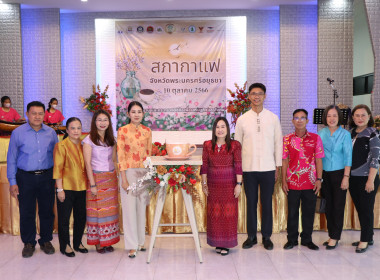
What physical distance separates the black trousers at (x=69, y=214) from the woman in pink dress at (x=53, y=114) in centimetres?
432

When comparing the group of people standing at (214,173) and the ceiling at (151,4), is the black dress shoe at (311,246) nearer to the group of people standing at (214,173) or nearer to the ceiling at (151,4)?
the group of people standing at (214,173)

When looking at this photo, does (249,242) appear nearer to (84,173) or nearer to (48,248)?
(84,173)

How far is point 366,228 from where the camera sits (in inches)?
131

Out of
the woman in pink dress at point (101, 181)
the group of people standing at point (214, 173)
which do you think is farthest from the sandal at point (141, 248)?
the woman in pink dress at point (101, 181)

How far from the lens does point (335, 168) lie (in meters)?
3.29

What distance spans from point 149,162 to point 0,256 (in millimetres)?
1593

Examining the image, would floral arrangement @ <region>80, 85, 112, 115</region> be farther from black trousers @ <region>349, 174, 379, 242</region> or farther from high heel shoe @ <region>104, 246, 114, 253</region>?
black trousers @ <region>349, 174, 379, 242</region>

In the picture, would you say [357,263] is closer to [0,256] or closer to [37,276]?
[37,276]

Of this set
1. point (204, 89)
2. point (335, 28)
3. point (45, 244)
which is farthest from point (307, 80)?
point (45, 244)

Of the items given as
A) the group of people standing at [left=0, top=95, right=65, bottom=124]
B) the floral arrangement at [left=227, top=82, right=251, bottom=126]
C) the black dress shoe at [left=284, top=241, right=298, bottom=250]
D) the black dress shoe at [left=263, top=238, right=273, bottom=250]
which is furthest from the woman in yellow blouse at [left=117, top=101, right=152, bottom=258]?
the group of people standing at [left=0, top=95, right=65, bottom=124]

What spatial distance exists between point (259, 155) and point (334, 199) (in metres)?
0.77

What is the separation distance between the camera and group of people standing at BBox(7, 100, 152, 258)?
3.14 metres

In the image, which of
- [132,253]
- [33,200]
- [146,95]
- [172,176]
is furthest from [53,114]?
[172,176]

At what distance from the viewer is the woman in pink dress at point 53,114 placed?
719 cm
